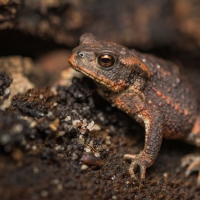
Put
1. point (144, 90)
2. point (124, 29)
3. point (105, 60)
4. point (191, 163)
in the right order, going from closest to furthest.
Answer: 1. point (105, 60)
2. point (144, 90)
3. point (191, 163)
4. point (124, 29)

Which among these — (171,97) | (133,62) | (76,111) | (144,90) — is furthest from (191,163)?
(76,111)

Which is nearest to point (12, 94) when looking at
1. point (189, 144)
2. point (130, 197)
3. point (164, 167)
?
point (130, 197)

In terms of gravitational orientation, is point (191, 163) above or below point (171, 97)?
below

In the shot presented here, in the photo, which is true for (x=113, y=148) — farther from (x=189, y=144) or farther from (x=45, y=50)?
(x=45, y=50)

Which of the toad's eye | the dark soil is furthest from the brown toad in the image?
the dark soil

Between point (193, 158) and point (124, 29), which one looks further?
point (124, 29)

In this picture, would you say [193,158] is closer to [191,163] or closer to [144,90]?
[191,163]

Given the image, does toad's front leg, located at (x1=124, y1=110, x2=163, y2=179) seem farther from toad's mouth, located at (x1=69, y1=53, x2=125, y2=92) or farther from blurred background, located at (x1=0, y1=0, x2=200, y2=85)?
blurred background, located at (x1=0, y1=0, x2=200, y2=85)

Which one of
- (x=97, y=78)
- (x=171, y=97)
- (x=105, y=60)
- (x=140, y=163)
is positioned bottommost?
(x=140, y=163)
